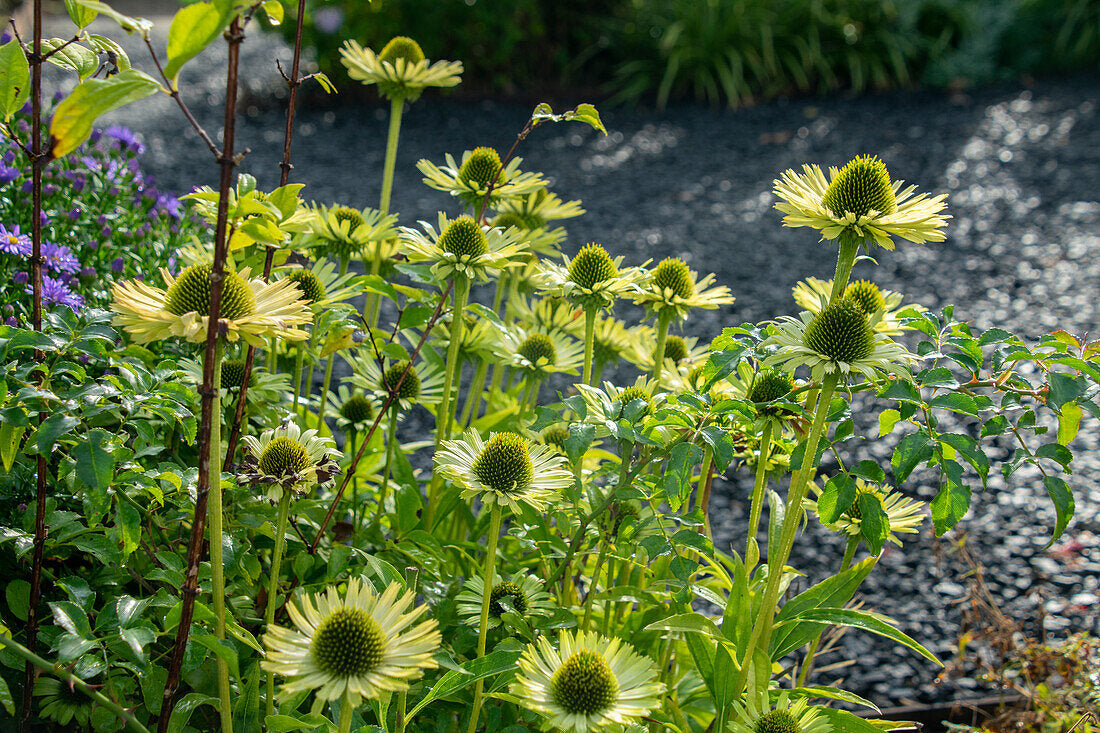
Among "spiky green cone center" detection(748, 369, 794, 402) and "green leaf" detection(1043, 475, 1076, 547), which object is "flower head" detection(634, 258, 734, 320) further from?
"green leaf" detection(1043, 475, 1076, 547)

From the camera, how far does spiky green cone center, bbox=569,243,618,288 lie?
148 cm

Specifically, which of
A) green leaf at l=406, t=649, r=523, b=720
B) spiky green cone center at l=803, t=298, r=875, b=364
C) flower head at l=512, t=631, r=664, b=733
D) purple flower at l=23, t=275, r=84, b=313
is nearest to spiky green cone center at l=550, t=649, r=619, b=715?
flower head at l=512, t=631, r=664, b=733

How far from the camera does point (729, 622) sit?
1.32 metres

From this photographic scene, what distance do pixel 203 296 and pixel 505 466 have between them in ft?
1.46

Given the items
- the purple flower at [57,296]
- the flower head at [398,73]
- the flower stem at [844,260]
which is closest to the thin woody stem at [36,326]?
the purple flower at [57,296]

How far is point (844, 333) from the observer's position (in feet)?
3.57

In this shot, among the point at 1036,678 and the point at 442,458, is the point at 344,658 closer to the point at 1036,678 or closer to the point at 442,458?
the point at 442,458

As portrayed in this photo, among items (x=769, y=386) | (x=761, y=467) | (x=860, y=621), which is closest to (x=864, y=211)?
(x=769, y=386)

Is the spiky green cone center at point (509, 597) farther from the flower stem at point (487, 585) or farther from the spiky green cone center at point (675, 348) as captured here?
the spiky green cone center at point (675, 348)

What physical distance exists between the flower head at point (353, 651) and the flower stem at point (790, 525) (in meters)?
0.51

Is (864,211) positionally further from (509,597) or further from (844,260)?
(509,597)

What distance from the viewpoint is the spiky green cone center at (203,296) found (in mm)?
1001

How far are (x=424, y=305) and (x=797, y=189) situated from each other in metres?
0.69

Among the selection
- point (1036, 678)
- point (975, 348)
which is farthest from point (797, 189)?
point (1036, 678)
